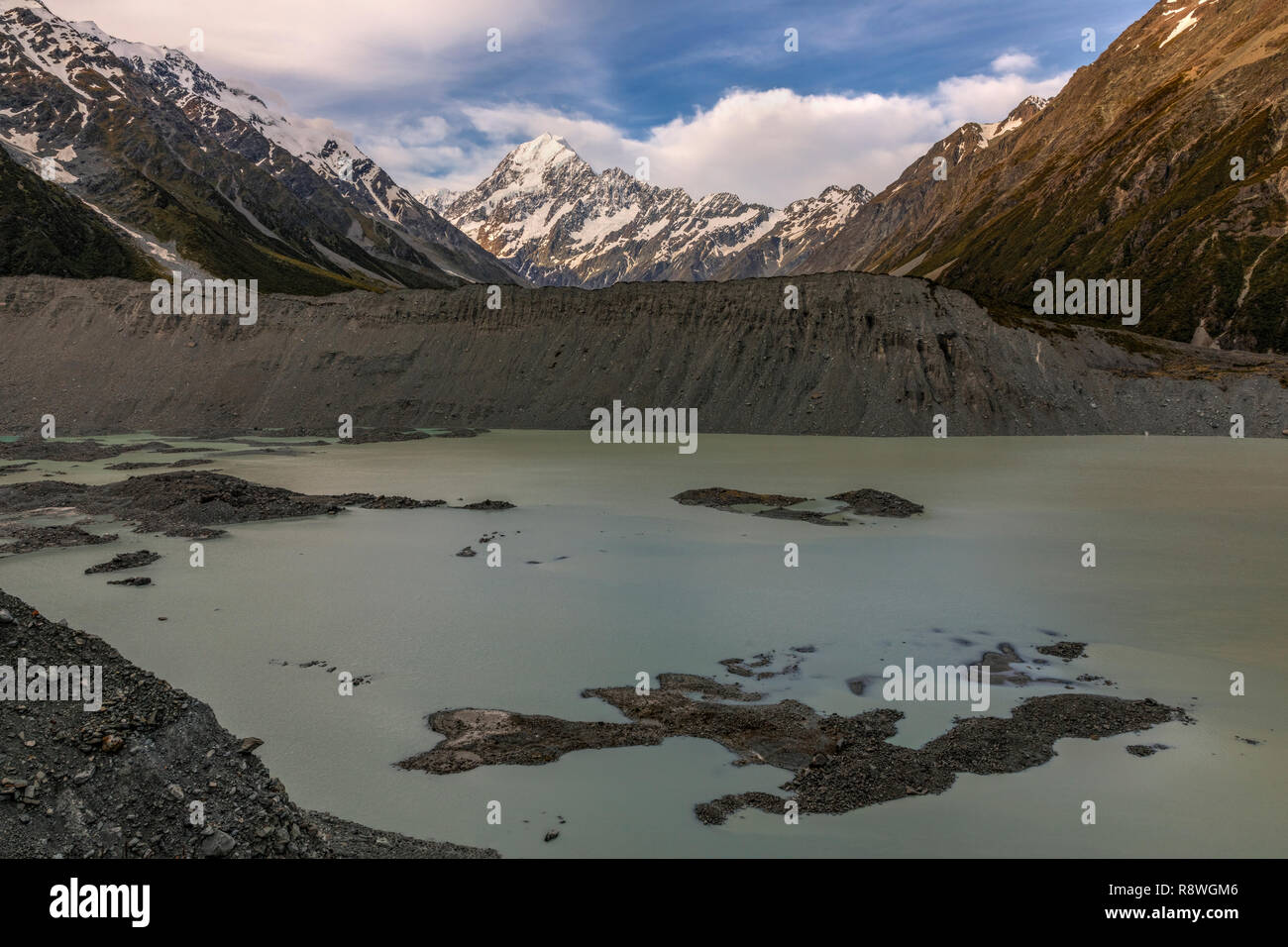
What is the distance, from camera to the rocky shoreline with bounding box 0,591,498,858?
6.67 metres

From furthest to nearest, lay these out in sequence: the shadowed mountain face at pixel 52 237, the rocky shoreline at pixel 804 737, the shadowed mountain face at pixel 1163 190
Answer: the shadowed mountain face at pixel 52 237 → the shadowed mountain face at pixel 1163 190 → the rocky shoreline at pixel 804 737

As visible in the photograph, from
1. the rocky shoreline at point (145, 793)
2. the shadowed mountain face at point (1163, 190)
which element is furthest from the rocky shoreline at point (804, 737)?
the shadowed mountain face at point (1163, 190)

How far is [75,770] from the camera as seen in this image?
282 inches

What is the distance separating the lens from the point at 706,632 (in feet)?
48.4

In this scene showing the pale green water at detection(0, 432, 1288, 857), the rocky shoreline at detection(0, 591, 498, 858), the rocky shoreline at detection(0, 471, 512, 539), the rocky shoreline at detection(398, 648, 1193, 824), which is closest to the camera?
the rocky shoreline at detection(0, 591, 498, 858)

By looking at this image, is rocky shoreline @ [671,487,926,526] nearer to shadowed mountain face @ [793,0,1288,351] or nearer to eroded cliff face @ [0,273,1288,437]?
eroded cliff face @ [0,273,1288,437]

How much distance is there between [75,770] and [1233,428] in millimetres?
66977

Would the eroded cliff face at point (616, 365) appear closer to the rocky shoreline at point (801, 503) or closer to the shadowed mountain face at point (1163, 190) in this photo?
the shadowed mountain face at point (1163, 190)

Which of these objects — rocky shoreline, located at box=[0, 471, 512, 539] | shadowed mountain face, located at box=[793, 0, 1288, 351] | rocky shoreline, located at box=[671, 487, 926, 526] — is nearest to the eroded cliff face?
shadowed mountain face, located at box=[793, 0, 1288, 351]

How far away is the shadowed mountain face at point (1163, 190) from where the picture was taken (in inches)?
3905

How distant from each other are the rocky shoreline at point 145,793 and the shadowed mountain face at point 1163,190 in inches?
2766

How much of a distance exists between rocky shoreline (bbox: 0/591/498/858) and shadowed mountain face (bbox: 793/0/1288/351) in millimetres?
70249
